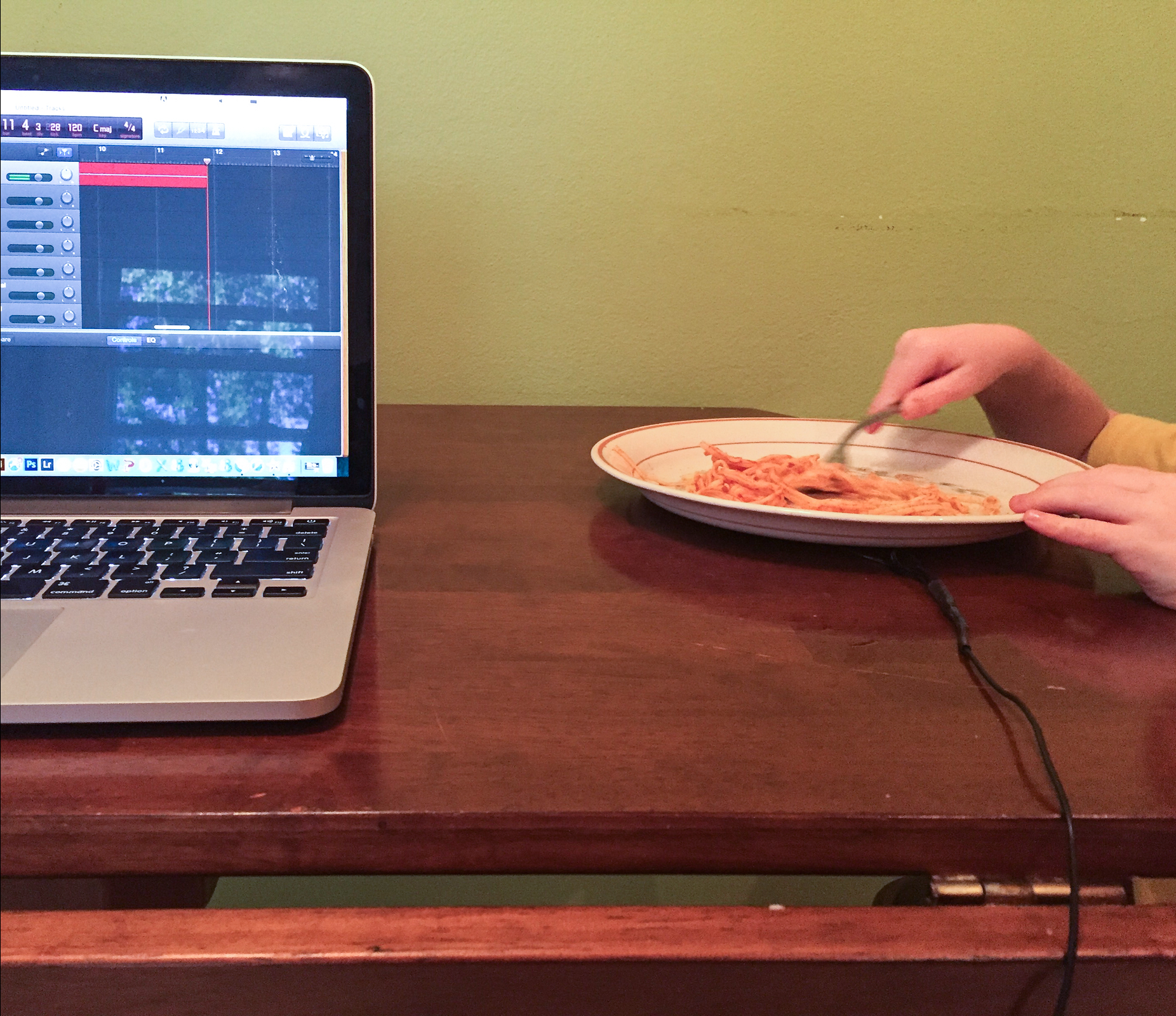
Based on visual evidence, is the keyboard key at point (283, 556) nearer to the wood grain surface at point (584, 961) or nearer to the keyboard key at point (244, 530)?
the keyboard key at point (244, 530)

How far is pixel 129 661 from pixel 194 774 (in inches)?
2.5

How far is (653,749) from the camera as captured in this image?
0.35 metres

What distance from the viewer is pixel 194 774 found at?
1.08ft

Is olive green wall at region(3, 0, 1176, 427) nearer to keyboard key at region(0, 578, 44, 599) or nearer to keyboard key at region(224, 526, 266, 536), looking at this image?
keyboard key at region(224, 526, 266, 536)

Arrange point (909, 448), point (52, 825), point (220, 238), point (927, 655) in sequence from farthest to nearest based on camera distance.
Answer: point (909, 448)
point (220, 238)
point (927, 655)
point (52, 825)

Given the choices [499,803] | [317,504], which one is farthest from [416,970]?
[317,504]

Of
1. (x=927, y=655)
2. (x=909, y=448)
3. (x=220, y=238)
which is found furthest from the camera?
(x=909, y=448)

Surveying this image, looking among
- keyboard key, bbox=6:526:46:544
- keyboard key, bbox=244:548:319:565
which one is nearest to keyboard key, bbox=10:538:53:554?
keyboard key, bbox=6:526:46:544

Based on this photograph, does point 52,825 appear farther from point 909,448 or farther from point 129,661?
point 909,448

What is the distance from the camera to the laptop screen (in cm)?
55

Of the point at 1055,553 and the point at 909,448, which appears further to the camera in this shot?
the point at 909,448

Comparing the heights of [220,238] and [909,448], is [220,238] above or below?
above

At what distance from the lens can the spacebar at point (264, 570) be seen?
46 cm

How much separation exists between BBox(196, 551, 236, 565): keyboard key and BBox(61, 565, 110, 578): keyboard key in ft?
0.14
